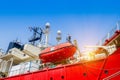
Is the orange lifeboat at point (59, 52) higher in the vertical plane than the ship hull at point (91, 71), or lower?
higher

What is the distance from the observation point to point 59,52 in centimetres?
1195

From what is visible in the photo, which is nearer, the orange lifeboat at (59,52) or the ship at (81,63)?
the ship at (81,63)

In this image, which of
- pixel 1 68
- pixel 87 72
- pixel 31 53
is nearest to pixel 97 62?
pixel 87 72

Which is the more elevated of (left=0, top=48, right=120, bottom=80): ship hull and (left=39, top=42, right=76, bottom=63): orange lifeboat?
(left=39, top=42, right=76, bottom=63): orange lifeboat

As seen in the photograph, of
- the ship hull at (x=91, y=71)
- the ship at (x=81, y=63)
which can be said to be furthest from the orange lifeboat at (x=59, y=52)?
the ship hull at (x=91, y=71)

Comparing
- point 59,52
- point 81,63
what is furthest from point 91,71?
point 59,52

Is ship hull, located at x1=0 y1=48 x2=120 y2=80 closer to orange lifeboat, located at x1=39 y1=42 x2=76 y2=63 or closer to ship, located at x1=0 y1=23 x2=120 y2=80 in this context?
ship, located at x1=0 y1=23 x2=120 y2=80

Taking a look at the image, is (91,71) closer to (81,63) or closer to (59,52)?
Result: (81,63)

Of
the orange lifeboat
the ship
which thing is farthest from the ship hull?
the orange lifeboat

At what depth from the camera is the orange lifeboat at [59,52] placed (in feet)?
38.7

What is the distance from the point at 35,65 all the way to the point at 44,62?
1754 millimetres

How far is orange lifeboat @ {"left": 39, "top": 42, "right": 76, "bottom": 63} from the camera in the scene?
1180cm

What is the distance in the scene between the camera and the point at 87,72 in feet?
32.0

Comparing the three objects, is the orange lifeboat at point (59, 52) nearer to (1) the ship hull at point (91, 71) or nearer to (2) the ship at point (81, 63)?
(2) the ship at point (81, 63)
